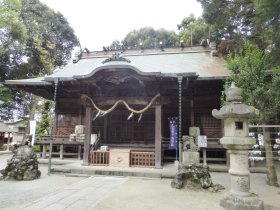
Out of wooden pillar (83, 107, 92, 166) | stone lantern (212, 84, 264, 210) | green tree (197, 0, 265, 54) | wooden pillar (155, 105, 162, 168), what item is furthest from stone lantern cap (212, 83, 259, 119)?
green tree (197, 0, 265, 54)

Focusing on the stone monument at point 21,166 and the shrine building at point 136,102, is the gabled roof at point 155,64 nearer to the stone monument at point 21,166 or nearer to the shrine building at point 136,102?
the shrine building at point 136,102

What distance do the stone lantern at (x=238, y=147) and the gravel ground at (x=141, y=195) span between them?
418 millimetres

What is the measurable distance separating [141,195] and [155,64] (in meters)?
9.43

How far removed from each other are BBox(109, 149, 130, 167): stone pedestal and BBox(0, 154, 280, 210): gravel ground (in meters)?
2.02

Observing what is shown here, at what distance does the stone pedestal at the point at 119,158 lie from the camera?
432 inches

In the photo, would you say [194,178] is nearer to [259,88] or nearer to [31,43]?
[259,88]

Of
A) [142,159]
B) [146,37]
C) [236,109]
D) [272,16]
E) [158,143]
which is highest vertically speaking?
[146,37]

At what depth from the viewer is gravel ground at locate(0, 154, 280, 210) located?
18.5 ft

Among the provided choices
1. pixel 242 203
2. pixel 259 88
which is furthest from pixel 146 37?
pixel 242 203

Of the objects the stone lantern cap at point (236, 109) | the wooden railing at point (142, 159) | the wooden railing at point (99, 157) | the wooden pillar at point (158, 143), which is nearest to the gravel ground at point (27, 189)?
the wooden railing at point (99, 157)

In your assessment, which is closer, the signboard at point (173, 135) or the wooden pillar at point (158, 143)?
the wooden pillar at point (158, 143)

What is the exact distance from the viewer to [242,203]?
5535 millimetres

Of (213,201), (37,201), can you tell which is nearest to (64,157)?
(37,201)

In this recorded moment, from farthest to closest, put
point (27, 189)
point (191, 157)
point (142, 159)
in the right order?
point (142, 159) < point (191, 157) < point (27, 189)
